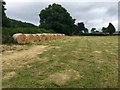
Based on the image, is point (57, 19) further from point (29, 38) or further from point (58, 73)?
point (58, 73)

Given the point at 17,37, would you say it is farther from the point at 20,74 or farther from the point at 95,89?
the point at 95,89

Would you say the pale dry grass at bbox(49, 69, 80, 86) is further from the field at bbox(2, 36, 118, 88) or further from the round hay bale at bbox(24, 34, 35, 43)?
the round hay bale at bbox(24, 34, 35, 43)

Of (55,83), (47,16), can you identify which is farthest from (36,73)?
(47,16)

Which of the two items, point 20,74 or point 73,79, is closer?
point 73,79

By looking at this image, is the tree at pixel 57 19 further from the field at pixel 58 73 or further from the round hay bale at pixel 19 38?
the field at pixel 58 73

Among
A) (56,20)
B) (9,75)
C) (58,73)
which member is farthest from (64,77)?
(56,20)

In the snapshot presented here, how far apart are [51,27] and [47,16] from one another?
5003 mm

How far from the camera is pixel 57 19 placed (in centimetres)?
5706

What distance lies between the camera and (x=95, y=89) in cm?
653

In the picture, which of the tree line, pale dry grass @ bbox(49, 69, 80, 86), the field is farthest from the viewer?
the tree line

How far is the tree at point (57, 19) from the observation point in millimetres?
54938

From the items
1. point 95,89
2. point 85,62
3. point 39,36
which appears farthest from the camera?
point 39,36

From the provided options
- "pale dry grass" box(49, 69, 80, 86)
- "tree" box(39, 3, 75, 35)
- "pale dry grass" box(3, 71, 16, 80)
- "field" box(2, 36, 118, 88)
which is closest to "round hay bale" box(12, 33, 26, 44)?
"field" box(2, 36, 118, 88)

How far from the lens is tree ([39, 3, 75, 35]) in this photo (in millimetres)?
54938
